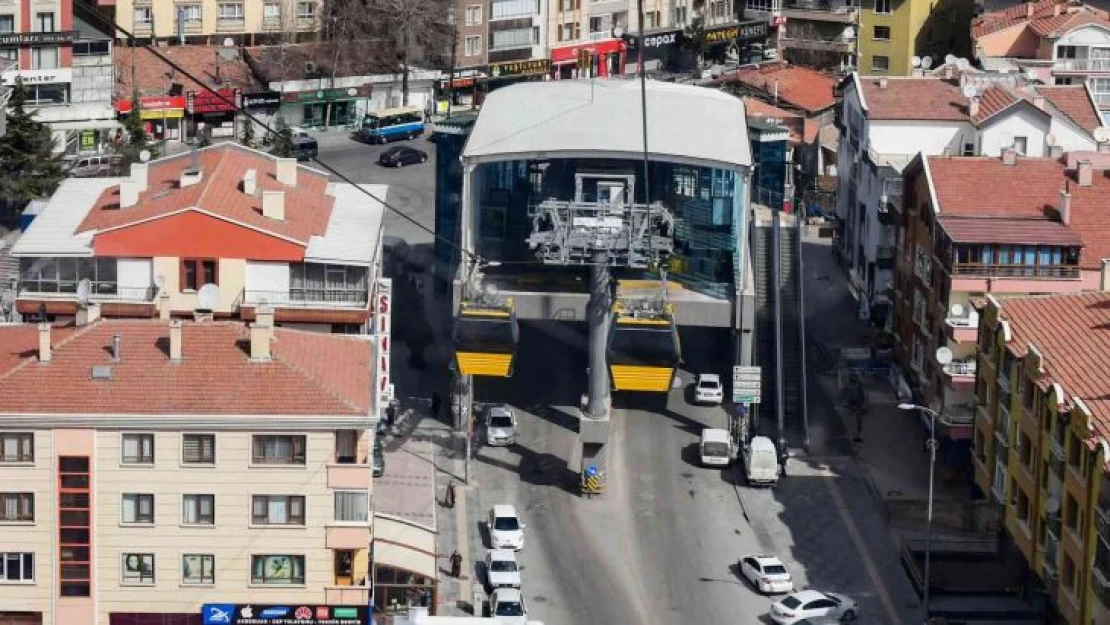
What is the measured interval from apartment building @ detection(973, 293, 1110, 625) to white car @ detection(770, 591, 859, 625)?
5699 millimetres

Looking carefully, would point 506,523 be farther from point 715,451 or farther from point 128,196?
point 128,196

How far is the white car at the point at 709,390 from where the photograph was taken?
11031cm

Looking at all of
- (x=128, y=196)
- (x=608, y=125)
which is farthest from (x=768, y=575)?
(x=128, y=196)

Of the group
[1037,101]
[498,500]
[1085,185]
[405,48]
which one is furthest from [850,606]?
[405,48]

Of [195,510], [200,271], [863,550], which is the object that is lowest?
[863,550]

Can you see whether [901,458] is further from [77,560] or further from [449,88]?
[449,88]

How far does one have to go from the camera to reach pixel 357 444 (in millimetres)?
84500

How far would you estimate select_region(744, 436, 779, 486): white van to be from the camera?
103 meters

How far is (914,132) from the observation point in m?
124

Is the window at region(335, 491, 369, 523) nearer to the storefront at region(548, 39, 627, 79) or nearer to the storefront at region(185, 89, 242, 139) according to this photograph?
the storefront at region(185, 89, 242, 139)

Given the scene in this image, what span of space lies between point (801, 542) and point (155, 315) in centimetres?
2240

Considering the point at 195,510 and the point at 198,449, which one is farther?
the point at 195,510

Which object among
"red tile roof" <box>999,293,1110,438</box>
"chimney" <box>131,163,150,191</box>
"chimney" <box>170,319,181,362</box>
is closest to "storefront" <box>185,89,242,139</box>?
"chimney" <box>131,163,150,191</box>

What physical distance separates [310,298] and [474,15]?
68.5 m
